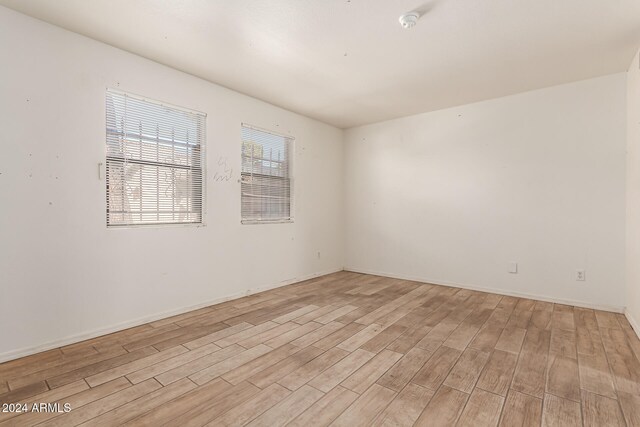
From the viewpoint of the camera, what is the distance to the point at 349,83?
3457 mm

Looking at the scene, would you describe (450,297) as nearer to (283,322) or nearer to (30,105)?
(283,322)

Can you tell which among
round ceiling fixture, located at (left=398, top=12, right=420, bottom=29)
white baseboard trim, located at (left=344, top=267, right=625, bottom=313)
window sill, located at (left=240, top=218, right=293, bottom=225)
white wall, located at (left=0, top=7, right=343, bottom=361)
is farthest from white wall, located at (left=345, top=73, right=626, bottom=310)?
white wall, located at (left=0, top=7, right=343, bottom=361)

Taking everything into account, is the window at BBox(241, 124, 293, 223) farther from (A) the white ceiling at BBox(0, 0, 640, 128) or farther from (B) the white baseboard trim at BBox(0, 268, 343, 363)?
(B) the white baseboard trim at BBox(0, 268, 343, 363)

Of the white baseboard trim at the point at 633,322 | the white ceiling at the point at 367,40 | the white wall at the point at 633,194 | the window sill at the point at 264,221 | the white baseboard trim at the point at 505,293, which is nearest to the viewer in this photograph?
the white ceiling at the point at 367,40

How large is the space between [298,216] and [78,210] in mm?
2638

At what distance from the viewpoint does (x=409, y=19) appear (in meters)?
2.21

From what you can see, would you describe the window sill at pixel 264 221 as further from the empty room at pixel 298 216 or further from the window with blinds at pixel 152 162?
the window with blinds at pixel 152 162

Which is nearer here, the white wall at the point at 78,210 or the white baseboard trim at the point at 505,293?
the white wall at the point at 78,210

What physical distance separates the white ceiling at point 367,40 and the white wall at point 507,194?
17.6 inches

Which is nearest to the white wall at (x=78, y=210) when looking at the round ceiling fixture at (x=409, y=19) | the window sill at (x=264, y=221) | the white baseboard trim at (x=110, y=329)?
the white baseboard trim at (x=110, y=329)

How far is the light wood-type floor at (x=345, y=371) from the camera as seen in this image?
1.60 m

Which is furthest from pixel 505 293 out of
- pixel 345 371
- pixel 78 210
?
pixel 78 210

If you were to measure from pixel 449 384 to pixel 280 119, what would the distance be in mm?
3596

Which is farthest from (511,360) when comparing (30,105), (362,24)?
(30,105)
